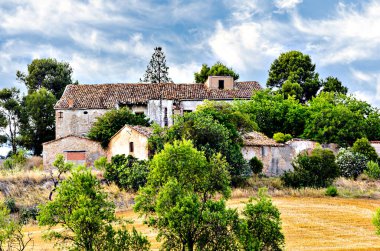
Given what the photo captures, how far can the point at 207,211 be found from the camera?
14414 mm

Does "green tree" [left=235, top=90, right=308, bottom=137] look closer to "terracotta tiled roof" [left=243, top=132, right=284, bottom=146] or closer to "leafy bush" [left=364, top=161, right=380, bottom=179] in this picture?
"terracotta tiled roof" [left=243, top=132, right=284, bottom=146]

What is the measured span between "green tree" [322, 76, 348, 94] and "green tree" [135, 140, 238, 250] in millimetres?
49455

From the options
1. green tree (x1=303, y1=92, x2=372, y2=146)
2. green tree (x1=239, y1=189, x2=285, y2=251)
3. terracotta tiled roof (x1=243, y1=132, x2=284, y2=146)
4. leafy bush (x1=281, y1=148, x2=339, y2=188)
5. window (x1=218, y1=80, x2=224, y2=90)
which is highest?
window (x1=218, y1=80, x2=224, y2=90)

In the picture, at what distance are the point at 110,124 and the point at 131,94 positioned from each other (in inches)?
303

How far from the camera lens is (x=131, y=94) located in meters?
46.9

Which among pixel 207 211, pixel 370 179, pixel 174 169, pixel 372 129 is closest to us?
pixel 207 211

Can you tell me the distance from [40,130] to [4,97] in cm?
512

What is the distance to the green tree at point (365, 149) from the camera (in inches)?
1470

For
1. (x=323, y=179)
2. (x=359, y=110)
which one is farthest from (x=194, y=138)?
(x=359, y=110)

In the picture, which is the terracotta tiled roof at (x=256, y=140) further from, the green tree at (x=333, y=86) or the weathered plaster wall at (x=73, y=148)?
the green tree at (x=333, y=86)

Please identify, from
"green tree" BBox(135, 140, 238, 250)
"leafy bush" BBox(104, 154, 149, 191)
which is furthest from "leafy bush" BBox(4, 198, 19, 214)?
"green tree" BBox(135, 140, 238, 250)

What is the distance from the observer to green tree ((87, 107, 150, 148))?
129 ft

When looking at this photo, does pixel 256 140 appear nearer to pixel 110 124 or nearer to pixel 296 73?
pixel 110 124

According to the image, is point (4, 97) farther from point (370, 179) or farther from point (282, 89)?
point (370, 179)
